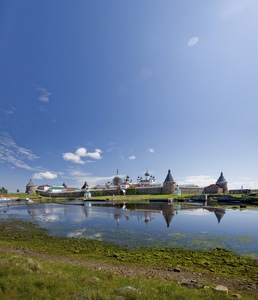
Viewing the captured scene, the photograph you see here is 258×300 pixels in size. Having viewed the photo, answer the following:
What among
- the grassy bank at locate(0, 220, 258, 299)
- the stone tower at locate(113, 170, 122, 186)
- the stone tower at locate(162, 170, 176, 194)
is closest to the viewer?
the grassy bank at locate(0, 220, 258, 299)

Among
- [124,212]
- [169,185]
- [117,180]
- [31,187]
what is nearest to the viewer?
[124,212]

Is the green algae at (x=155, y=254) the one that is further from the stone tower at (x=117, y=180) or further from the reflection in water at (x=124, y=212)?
the stone tower at (x=117, y=180)

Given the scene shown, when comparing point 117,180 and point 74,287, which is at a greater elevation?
point 74,287

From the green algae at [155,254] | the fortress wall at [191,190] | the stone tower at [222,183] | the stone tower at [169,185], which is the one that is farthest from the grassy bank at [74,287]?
the stone tower at [222,183]

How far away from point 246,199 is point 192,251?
73.4 metres

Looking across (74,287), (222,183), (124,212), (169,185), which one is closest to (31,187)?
(169,185)

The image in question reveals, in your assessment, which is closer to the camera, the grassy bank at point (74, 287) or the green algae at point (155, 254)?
the grassy bank at point (74, 287)

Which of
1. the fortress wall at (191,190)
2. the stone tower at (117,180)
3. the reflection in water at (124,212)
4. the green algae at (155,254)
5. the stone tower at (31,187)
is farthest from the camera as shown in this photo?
the stone tower at (117,180)

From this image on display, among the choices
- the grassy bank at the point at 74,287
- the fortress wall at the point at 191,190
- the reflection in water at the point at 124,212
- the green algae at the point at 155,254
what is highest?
the grassy bank at the point at 74,287

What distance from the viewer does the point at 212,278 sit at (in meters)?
10.0

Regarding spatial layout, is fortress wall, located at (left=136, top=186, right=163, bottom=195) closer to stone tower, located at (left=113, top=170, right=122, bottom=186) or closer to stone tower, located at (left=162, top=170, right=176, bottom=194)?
stone tower, located at (left=162, top=170, right=176, bottom=194)

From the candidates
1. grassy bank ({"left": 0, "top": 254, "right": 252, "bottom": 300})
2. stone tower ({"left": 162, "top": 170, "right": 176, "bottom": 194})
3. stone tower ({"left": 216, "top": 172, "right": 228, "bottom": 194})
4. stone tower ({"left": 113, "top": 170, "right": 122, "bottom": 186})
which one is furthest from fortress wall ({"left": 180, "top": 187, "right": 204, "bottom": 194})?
grassy bank ({"left": 0, "top": 254, "right": 252, "bottom": 300})

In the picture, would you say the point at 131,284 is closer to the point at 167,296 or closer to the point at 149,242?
the point at 167,296

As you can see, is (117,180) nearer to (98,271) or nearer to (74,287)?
(98,271)
